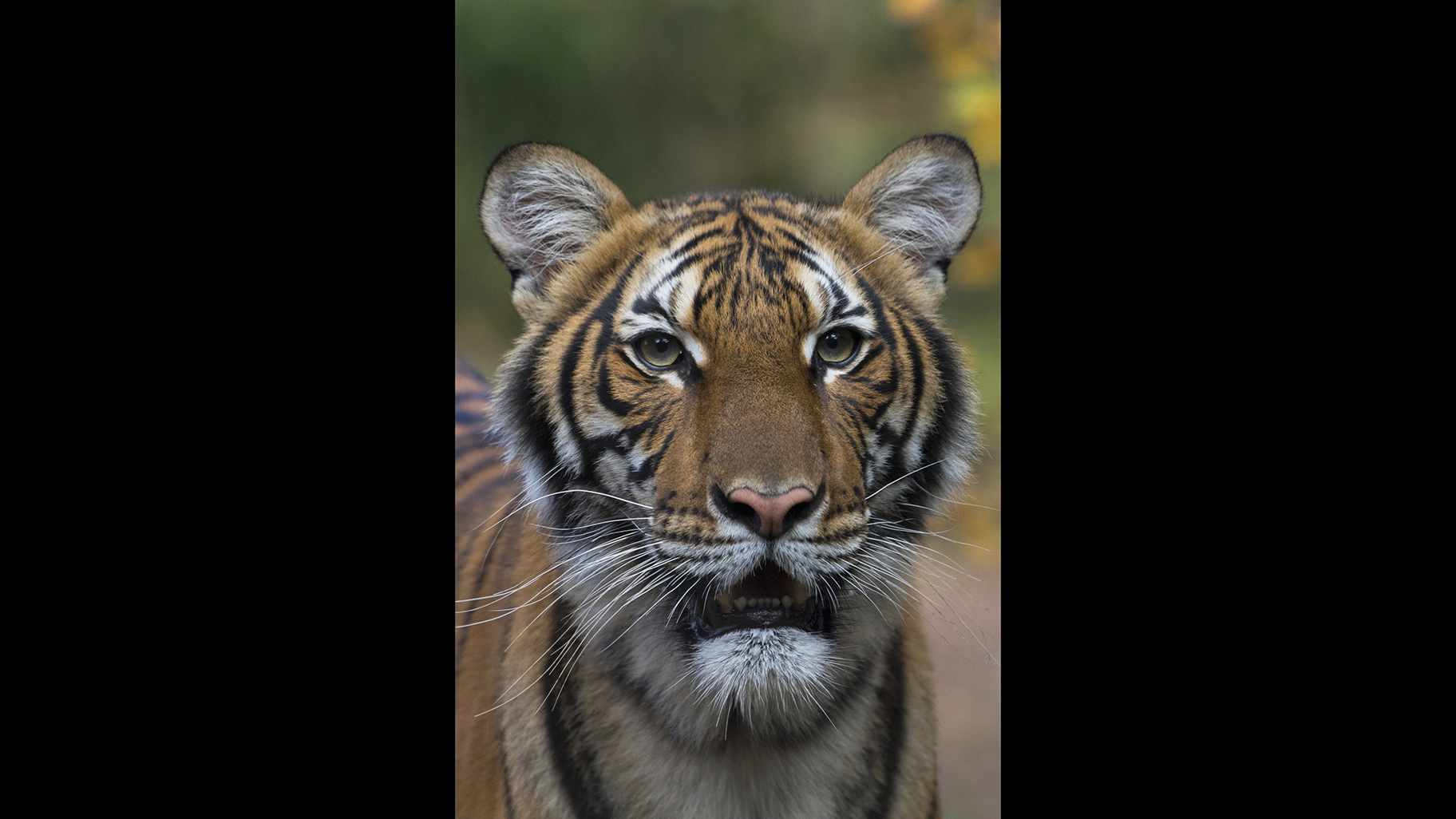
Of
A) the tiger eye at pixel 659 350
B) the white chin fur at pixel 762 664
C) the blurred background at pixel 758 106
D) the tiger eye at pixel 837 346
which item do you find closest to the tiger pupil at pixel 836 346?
the tiger eye at pixel 837 346

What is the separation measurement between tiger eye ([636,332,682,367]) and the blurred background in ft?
1.25

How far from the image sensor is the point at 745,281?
1.58 meters

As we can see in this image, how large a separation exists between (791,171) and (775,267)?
466 millimetres

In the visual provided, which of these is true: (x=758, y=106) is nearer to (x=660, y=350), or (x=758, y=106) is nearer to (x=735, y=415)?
(x=660, y=350)

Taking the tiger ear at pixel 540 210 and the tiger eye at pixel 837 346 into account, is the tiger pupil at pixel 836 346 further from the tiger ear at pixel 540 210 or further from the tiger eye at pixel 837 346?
the tiger ear at pixel 540 210

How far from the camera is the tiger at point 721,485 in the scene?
1459 mm

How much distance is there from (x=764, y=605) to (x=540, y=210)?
81 centimetres

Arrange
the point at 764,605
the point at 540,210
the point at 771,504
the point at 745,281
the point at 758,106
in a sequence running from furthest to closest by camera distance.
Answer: the point at 758,106
the point at 540,210
the point at 745,281
the point at 764,605
the point at 771,504

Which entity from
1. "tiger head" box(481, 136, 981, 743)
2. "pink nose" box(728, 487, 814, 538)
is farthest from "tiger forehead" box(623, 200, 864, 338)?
"pink nose" box(728, 487, 814, 538)

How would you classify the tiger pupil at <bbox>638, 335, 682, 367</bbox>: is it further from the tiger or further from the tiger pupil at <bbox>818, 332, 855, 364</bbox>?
the tiger pupil at <bbox>818, 332, 855, 364</bbox>

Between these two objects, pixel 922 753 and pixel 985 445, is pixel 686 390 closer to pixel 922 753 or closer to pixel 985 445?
pixel 985 445

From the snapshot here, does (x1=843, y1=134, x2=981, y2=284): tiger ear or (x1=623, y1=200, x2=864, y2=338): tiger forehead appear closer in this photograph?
(x1=623, y1=200, x2=864, y2=338): tiger forehead

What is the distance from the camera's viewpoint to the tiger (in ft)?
4.79

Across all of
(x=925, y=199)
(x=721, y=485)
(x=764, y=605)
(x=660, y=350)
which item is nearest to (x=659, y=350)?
(x=660, y=350)
